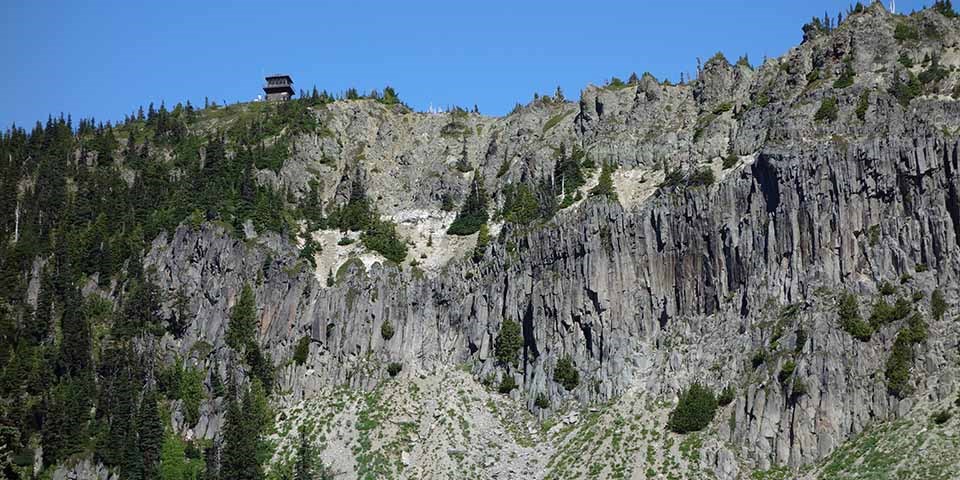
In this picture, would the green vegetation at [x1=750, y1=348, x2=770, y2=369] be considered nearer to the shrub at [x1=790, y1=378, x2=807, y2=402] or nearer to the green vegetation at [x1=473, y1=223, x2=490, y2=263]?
the shrub at [x1=790, y1=378, x2=807, y2=402]

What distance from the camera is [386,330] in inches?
5625

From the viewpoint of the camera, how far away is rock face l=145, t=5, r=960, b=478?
116 m

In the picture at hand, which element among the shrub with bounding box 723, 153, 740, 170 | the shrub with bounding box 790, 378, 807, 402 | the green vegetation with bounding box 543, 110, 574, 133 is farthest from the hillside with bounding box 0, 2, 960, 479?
the green vegetation with bounding box 543, 110, 574, 133

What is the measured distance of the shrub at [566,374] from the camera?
13162 cm

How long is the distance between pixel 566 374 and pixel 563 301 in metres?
9.58

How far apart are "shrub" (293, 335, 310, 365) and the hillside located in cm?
26

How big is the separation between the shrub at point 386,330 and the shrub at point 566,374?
69.3 ft


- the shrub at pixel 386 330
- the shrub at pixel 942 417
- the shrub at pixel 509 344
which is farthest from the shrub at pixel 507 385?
the shrub at pixel 942 417

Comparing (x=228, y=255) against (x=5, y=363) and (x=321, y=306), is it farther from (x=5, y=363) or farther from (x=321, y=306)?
(x=5, y=363)

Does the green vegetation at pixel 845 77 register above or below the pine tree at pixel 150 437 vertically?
above

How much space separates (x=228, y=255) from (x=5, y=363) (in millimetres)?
28945

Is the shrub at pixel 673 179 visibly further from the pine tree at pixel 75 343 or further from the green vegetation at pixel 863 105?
the pine tree at pixel 75 343

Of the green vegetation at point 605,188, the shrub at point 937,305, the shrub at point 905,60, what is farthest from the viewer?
the green vegetation at point 605,188

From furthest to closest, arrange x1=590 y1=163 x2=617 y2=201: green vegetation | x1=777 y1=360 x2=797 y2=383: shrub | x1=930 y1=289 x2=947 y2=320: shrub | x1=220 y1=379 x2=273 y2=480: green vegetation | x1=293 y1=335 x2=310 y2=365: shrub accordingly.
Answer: x1=590 y1=163 x2=617 y2=201: green vegetation → x1=293 y1=335 x2=310 y2=365: shrub → x1=220 y1=379 x2=273 y2=480: green vegetation → x1=777 y1=360 x2=797 y2=383: shrub → x1=930 y1=289 x2=947 y2=320: shrub
